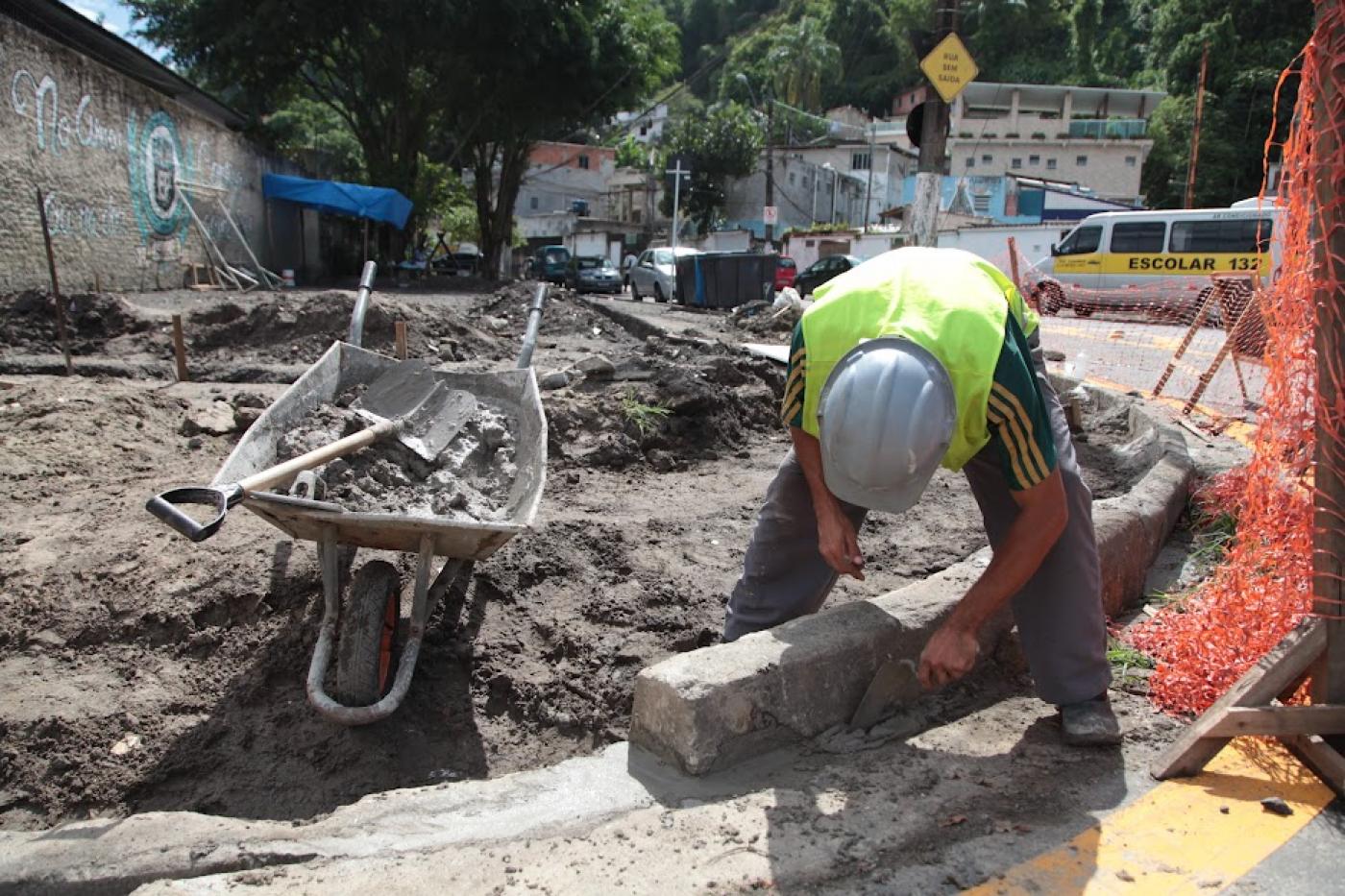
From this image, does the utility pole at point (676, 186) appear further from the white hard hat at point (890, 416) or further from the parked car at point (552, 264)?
the white hard hat at point (890, 416)

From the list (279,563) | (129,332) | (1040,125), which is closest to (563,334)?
(129,332)

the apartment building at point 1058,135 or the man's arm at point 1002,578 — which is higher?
the apartment building at point 1058,135

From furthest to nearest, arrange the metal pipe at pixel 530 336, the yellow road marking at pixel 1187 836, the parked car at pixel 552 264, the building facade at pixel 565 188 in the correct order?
the building facade at pixel 565 188, the parked car at pixel 552 264, the metal pipe at pixel 530 336, the yellow road marking at pixel 1187 836

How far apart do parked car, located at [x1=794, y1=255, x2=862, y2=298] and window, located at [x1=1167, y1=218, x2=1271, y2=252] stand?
23.0ft

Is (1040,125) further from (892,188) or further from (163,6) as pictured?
(163,6)

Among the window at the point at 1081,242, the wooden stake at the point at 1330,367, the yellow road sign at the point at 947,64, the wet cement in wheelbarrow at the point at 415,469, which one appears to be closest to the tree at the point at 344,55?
the window at the point at 1081,242

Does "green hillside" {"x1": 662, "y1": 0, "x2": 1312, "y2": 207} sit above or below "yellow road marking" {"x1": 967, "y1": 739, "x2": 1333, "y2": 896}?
above

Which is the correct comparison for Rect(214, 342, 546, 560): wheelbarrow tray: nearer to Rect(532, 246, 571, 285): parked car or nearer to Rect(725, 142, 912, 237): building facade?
Rect(532, 246, 571, 285): parked car

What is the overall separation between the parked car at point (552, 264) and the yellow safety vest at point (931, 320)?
28.2 metres

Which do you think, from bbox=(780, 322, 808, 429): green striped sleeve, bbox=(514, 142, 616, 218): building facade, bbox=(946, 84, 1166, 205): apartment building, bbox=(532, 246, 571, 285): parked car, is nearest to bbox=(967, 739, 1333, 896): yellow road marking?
bbox=(780, 322, 808, 429): green striped sleeve

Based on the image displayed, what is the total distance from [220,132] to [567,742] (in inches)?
735

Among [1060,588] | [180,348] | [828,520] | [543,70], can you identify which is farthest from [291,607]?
[543,70]

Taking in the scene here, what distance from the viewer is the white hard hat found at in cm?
190

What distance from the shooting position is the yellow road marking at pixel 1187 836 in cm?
184
